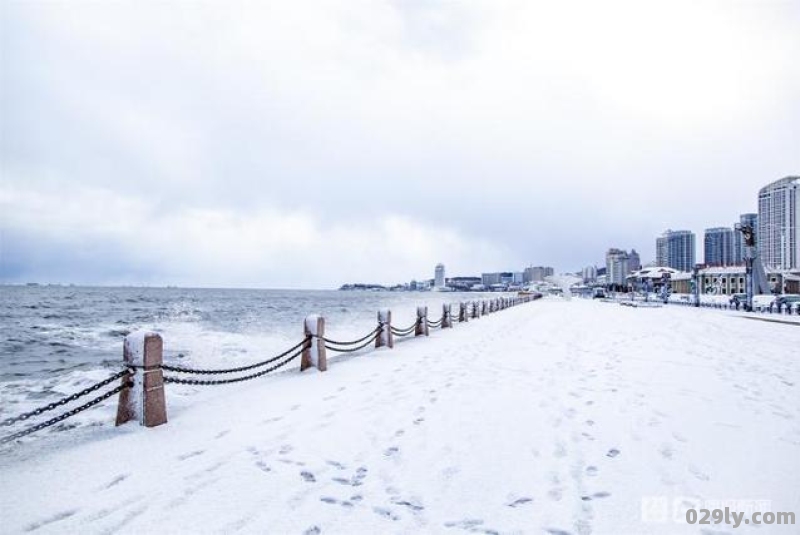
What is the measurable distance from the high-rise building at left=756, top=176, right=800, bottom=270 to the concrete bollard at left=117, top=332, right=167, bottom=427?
13676cm

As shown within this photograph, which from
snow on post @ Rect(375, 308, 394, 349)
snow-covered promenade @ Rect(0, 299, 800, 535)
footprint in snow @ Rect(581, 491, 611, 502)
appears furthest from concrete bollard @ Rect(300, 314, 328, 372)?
footprint in snow @ Rect(581, 491, 611, 502)

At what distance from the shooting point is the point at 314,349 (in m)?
8.67

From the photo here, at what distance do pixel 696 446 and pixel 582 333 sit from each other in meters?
11.6

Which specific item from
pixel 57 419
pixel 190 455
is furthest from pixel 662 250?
pixel 57 419

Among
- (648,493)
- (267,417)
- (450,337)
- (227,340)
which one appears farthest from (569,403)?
(227,340)

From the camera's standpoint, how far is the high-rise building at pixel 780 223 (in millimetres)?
108562

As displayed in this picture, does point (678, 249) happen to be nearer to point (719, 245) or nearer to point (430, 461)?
point (719, 245)

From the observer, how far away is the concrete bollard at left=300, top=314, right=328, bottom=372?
861 centimetres

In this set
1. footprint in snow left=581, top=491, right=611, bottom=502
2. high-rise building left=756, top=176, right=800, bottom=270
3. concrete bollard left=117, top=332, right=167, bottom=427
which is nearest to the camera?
footprint in snow left=581, top=491, right=611, bottom=502

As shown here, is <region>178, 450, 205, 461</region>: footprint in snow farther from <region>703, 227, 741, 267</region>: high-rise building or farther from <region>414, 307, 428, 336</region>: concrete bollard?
<region>703, 227, 741, 267</region>: high-rise building

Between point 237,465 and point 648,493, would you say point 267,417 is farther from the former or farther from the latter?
point 648,493

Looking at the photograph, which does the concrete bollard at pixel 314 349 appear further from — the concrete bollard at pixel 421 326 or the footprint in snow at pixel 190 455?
the concrete bollard at pixel 421 326

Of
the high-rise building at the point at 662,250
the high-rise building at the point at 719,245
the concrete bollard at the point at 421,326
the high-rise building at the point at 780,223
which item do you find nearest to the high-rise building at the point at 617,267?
the high-rise building at the point at 662,250

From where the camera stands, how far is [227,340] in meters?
19.2
